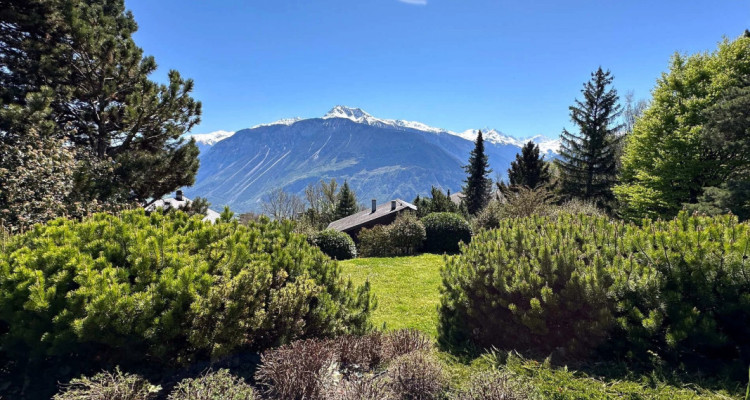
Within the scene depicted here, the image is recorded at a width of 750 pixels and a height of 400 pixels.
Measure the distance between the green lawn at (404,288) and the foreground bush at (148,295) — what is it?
1.31m

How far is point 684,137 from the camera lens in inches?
625

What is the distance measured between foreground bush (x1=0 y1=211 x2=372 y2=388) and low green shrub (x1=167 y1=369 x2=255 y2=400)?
338 millimetres

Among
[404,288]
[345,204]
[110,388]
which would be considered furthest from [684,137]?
[345,204]

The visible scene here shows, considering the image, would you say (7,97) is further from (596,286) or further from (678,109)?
(678,109)

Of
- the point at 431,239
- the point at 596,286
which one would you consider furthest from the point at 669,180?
the point at 596,286

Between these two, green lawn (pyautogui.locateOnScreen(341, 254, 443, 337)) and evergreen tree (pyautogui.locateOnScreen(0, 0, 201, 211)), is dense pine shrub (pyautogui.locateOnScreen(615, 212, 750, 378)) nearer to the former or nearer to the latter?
green lawn (pyautogui.locateOnScreen(341, 254, 443, 337))

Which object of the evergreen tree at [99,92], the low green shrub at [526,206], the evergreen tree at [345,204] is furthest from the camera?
the evergreen tree at [345,204]

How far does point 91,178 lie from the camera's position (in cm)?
941

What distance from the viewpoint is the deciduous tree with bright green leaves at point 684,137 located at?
15.3 meters

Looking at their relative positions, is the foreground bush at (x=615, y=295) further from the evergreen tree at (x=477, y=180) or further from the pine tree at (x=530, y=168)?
the evergreen tree at (x=477, y=180)

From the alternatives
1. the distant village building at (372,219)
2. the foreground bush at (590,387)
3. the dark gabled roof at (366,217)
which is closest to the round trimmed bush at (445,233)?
the foreground bush at (590,387)

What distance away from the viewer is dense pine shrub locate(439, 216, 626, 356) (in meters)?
3.15

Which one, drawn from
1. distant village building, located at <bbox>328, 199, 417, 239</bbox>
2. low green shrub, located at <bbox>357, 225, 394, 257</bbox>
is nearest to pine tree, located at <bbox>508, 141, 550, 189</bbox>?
distant village building, located at <bbox>328, 199, 417, 239</bbox>

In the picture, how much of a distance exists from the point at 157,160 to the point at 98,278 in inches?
411
